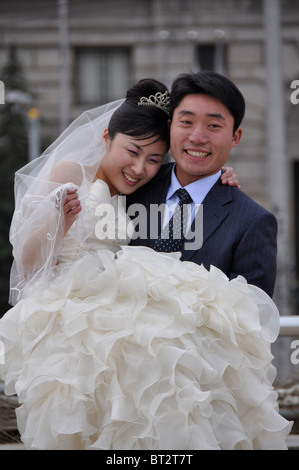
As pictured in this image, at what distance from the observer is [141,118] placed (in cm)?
331

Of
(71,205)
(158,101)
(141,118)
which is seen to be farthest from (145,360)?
(158,101)

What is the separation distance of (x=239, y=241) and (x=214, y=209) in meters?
0.23

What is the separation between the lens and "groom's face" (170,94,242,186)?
3158 millimetres

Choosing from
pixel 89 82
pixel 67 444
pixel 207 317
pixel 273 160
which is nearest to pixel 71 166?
pixel 207 317

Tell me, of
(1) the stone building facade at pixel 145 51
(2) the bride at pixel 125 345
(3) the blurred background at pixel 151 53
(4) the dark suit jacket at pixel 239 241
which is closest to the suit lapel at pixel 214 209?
(4) the dark suit jacket at pixel 239 241

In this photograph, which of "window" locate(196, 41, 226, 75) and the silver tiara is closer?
the silver tiara

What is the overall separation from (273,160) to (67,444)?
11543 mm

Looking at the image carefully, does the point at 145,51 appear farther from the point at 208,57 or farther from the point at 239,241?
the point at 239,241

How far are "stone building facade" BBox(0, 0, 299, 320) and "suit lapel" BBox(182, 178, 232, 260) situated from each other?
525 inches

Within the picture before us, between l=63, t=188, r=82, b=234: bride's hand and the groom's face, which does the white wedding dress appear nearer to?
l=63, t=188, r=82, b=234: bride's hand

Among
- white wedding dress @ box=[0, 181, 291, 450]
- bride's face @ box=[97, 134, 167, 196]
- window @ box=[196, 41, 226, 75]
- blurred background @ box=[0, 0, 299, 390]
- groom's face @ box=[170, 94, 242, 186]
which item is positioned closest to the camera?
white wedding dress @ box=[0, 181, 291, 450]

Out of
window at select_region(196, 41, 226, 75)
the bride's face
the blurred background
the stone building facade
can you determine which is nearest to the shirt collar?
the bride's face
